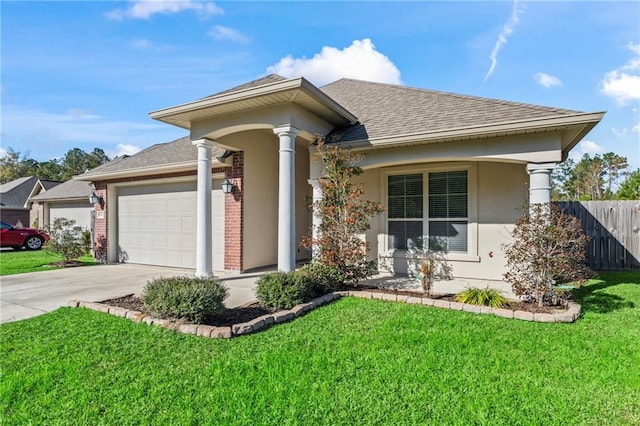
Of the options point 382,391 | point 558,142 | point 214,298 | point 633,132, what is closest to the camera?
point 382,391

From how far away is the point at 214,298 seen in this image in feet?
15.0

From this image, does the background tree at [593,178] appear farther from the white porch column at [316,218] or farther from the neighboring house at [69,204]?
the neighboring house at [69,204]

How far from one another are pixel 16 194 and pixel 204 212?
29.6m

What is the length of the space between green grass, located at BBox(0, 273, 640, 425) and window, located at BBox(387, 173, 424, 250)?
3638 mm

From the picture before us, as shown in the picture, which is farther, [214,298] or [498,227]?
[498,227]

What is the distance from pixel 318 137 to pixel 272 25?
11.5ft

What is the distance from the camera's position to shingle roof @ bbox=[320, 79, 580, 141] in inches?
249

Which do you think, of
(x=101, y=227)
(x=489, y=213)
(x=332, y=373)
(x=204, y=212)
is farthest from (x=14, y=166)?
(x=332, y=373)

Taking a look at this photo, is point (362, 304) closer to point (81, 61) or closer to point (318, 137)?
point (318, 137)

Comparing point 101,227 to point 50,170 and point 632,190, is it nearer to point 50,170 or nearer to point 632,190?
point 632,190

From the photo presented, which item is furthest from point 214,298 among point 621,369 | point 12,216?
point 12,216

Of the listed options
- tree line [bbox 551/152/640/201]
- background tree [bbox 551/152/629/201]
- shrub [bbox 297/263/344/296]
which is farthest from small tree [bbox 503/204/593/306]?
background tree [bbox 551/152/629/201]

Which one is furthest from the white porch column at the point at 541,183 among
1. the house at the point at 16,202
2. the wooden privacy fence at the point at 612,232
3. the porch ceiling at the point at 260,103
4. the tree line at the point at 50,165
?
the tree line at the point at 50,165

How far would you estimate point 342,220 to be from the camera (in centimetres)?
660
